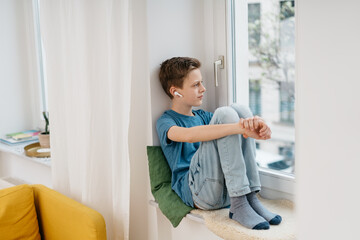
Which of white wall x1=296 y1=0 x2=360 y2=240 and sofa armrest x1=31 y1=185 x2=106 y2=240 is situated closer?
white wall x1=296 y1=0 x2=360 y2=240

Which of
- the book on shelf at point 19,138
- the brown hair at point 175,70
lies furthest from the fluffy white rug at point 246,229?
the book on shelf at point 19,138

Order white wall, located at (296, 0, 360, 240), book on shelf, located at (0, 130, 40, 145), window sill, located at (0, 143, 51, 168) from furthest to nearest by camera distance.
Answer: book on shelf, located at (0, 130, 40, 145)
window sill, located at (0, 143, 51, 168)
white wall, located at (296, 0, 360, 240)

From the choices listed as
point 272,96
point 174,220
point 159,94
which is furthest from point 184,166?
point 272,96

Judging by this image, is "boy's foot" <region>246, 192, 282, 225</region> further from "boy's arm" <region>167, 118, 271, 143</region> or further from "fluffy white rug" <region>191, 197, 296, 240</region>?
"boy's arm" <region>167, 118, 271, 143</region>

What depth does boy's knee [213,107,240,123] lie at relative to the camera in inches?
48.3

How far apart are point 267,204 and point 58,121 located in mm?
985

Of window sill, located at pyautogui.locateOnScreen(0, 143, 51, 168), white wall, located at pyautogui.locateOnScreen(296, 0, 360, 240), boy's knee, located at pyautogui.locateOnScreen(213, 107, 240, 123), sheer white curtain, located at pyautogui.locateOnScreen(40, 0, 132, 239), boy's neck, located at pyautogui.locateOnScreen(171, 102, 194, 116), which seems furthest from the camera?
window sill, located at pyautogui.locateOnScreen(0, 143, 51, 168)

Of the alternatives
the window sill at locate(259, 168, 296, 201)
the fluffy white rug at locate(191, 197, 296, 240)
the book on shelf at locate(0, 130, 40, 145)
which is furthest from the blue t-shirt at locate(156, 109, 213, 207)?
the book on shelf at locate(0, 130, 40, 145)

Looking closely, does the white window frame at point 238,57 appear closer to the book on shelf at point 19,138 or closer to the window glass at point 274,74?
the window glass at point 274,74

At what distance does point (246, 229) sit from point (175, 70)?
65 centimetres

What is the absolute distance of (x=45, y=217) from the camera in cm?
160

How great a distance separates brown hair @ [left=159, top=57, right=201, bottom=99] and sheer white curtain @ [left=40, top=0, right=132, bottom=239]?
0.54 ft

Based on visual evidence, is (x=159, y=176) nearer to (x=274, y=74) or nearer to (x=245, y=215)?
(x=245, y=215)

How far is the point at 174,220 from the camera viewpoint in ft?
4.25
